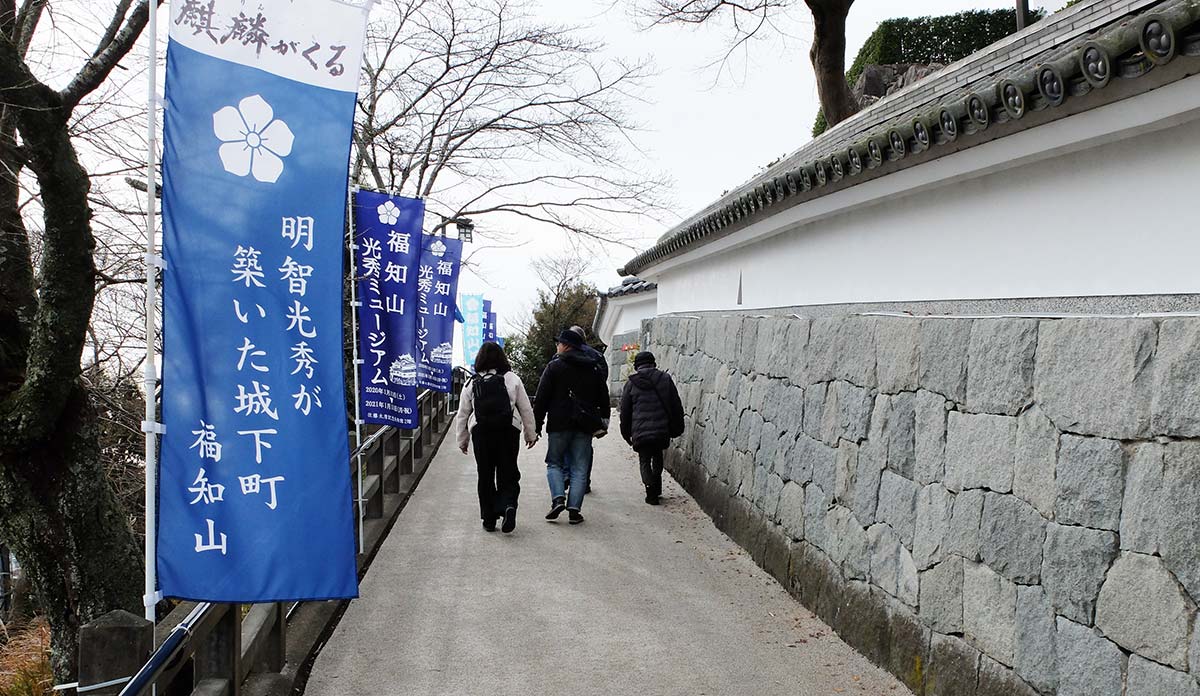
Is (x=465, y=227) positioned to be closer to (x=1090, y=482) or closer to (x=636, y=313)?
(x=636, y=313)

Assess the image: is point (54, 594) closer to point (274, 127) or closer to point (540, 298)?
point (274, 127)

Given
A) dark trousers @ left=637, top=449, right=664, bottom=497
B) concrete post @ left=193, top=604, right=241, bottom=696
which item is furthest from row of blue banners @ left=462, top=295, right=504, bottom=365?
concrete post @ left=193, top=604, right=241, bottom=696

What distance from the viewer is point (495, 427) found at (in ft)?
29.2

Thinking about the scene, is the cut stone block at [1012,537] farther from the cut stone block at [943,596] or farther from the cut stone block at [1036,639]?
the cut stone block at [943,596]

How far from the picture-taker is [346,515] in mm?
4137

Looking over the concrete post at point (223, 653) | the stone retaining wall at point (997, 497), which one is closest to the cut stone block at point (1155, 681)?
the stone retaining wall at point (997, 497)

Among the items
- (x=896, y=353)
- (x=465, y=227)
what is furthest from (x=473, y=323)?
(x=896, y=353)

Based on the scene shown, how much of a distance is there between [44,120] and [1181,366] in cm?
618

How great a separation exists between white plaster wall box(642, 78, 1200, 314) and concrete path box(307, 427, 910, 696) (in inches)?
A: 88.5

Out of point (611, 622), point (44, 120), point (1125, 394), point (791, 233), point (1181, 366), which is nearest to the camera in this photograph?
point (1181, 366)

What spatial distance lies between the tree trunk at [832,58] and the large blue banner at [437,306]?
20.5 ft

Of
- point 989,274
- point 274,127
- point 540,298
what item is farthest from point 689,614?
point 540,298

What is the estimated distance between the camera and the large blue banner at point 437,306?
1252 cm

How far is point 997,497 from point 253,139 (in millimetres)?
3510
